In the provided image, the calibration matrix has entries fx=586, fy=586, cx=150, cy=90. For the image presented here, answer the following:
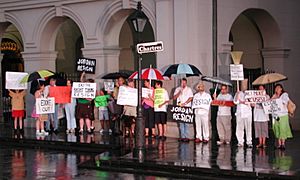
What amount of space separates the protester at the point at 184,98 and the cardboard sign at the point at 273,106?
2650mm

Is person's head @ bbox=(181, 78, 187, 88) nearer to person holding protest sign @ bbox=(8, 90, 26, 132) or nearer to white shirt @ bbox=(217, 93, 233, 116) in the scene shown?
white shirt @ bbox=(217, 93, 233, 116)

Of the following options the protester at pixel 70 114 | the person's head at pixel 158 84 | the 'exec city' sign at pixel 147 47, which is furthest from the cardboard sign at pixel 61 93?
the 'exec city' sign at pixel 147 47

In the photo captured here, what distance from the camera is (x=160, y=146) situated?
17.4 m

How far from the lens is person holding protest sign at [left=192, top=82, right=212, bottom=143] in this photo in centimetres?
1769

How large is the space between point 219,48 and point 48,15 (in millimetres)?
7606

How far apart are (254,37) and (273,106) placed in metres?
9.24

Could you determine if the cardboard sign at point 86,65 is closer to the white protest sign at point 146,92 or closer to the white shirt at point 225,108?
the white protest sign at point 146,92

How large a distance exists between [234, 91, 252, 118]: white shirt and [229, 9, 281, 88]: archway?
21.4 feet

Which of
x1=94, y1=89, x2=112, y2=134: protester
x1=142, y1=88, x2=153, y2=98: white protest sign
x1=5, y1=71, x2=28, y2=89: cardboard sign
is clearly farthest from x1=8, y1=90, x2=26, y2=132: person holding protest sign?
x1=142, y1=88, x2=153, y2=98: white protest sign

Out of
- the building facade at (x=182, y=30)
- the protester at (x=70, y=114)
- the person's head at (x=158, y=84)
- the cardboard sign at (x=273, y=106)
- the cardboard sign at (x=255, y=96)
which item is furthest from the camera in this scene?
the protester at (x=70, y=114)

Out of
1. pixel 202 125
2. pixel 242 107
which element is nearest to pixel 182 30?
pixel 202 125

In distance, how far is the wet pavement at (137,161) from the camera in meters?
13.3

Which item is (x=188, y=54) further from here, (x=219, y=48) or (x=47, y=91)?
(x=47, y=91)

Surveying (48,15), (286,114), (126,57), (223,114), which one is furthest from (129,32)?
(286,114)
